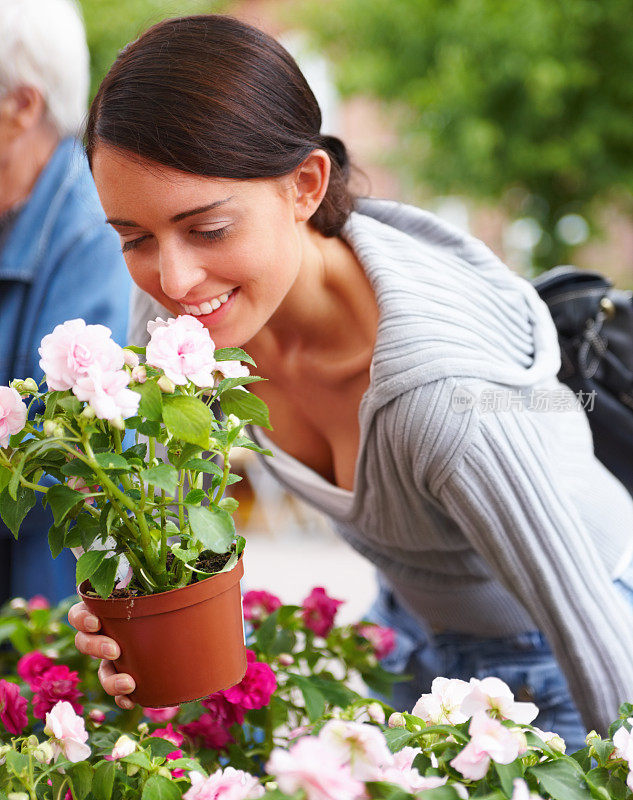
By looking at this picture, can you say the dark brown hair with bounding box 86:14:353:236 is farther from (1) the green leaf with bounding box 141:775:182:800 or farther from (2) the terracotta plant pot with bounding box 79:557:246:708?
(1) the green leaf with bounding box 141:775:182:800

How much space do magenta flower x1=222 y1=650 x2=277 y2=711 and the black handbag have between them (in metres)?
0.75

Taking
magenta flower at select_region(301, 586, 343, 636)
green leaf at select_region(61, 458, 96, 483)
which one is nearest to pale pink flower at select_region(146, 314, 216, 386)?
green leaf at select_region(61, 458, 96, 483)

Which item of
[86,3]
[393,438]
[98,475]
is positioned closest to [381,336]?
[393,438]

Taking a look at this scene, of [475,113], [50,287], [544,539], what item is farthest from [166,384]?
[475,113]

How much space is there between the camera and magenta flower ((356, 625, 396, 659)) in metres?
1.27

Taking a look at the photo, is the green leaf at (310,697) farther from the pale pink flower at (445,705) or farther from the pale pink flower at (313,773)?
the pale pink flower at (313,773)

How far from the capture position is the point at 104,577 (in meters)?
0.79

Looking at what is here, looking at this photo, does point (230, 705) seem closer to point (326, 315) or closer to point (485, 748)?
point (485, 748)

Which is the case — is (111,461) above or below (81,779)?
above

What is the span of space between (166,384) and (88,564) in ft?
0.57

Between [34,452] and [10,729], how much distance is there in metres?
0.37

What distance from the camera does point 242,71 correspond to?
1.03 m

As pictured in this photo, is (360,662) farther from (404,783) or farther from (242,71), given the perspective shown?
(242,71)

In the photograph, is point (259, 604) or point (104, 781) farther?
point (259, 604)
